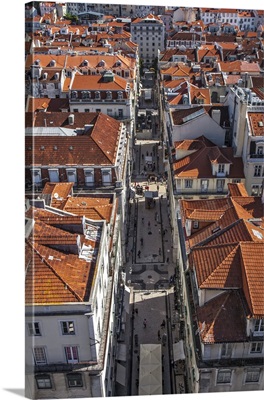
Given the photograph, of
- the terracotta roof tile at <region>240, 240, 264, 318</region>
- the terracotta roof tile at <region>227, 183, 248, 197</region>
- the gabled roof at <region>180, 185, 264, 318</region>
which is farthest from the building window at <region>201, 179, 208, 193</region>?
the terracotta roof tile at <region>240, 240, 264, 318</region>

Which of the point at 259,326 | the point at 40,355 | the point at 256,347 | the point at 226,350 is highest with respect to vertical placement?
the point at 259,326

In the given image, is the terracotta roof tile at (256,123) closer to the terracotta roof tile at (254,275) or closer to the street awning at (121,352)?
the terracotta roof tile at (254,275)

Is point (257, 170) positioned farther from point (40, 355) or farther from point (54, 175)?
point (40, 355)

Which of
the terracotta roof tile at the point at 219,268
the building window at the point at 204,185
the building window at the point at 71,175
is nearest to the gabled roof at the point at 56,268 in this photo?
the terracotta roof tile at the point at 219,268

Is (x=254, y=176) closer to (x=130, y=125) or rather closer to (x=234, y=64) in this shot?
(x=130, y=125)

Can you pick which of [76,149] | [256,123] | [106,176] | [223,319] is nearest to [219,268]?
[223,319]

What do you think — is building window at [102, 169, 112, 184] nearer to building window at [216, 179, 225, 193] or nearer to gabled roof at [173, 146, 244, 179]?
gabled roof at [173, 146, 244, 179]

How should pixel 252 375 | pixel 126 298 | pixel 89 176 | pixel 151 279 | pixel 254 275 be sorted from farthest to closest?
pixel 151 279, pixel 89 176, pixel 126 298, pixel 252 375, pixel 254 275
